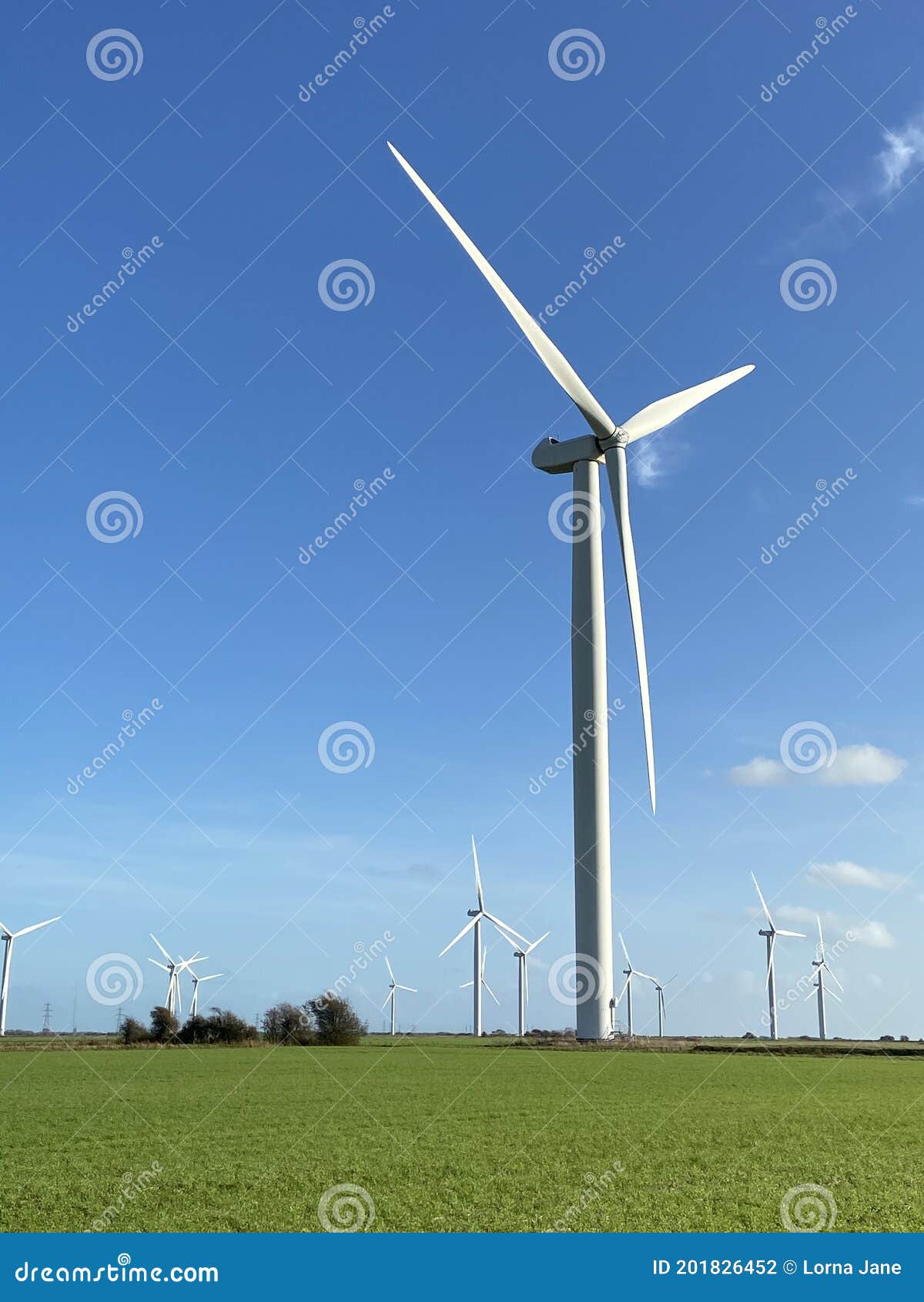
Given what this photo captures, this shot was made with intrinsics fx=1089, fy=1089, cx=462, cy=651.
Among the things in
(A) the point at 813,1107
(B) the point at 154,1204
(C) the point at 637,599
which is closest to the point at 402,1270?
(B) the point at 154,1204

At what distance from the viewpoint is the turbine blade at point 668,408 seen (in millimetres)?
56031

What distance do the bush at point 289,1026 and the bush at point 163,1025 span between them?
7.54 meters

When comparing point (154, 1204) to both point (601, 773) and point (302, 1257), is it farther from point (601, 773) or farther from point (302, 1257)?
point (601, 773)

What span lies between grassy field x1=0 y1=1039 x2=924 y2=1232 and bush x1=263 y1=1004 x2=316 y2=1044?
51.5 metres

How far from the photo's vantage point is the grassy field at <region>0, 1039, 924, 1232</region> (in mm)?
13820

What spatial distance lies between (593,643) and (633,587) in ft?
15.1

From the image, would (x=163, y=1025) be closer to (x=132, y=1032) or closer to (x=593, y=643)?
(x=132, y=1032)

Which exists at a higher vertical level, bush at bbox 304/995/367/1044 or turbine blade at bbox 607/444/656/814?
turbine blade at bbox 607/444/656/814

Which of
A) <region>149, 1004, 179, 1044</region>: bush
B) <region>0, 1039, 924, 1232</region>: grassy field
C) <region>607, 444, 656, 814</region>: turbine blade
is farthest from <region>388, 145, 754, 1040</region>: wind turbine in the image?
<region>149, 1004, 179, 1044</region>: bush

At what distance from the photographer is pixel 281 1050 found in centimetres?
6431

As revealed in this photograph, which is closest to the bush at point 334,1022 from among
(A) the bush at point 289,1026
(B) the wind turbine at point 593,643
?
(A) the bush at point 289,1026

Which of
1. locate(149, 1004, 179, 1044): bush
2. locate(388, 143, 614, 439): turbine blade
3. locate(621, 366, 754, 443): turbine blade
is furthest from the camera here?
locate(149, 1004, 179, 1044): bush

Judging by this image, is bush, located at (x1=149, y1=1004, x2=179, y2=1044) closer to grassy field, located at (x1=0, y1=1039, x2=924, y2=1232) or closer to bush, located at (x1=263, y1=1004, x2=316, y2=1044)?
bush, located at (x1=263, y1=1004, x2=316, y2=1044)

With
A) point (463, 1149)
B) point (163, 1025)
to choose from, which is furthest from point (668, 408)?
point (163, 1025)
